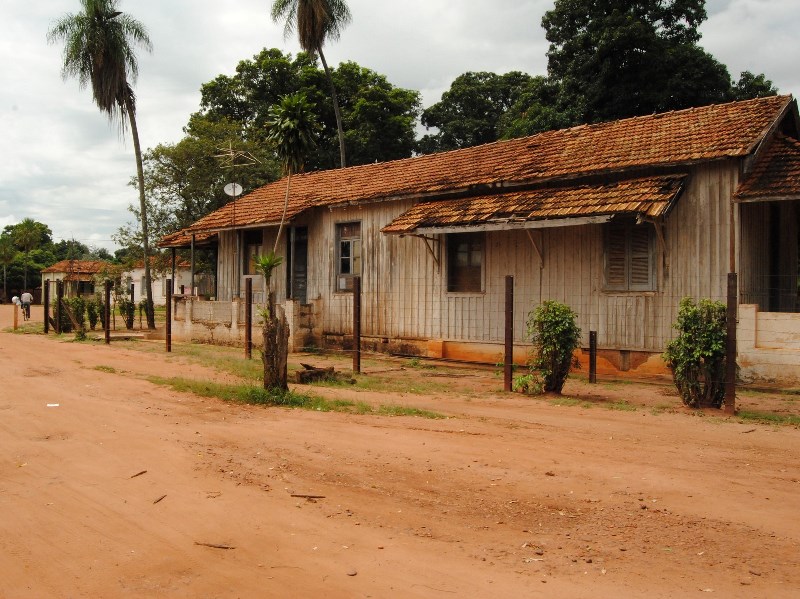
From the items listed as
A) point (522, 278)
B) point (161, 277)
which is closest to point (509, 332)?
point (522, 278)

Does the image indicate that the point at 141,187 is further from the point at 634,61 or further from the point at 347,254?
the point at 634,61

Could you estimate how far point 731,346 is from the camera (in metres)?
8.75

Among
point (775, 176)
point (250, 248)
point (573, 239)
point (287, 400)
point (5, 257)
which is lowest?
point (287, 400)

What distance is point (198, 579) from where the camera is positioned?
4.03 metres

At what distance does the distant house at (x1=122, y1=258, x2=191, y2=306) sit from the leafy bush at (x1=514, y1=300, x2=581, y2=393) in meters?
13.7

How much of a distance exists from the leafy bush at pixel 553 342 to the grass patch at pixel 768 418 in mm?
2490

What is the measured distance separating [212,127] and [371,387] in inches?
945

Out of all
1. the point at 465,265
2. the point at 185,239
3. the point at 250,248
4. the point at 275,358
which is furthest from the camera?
the point at 185,239

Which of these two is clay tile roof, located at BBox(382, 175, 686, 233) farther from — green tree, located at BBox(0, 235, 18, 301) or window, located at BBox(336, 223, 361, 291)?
green tree, located at BBox(0, 235, 18, 301)

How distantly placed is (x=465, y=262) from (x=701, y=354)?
23.2ft

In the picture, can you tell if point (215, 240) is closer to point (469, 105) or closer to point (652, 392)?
point (652, 392)

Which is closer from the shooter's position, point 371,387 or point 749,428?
point 749,428

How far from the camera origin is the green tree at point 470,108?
41.0m

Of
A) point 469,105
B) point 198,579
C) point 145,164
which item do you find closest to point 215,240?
point 145,164
